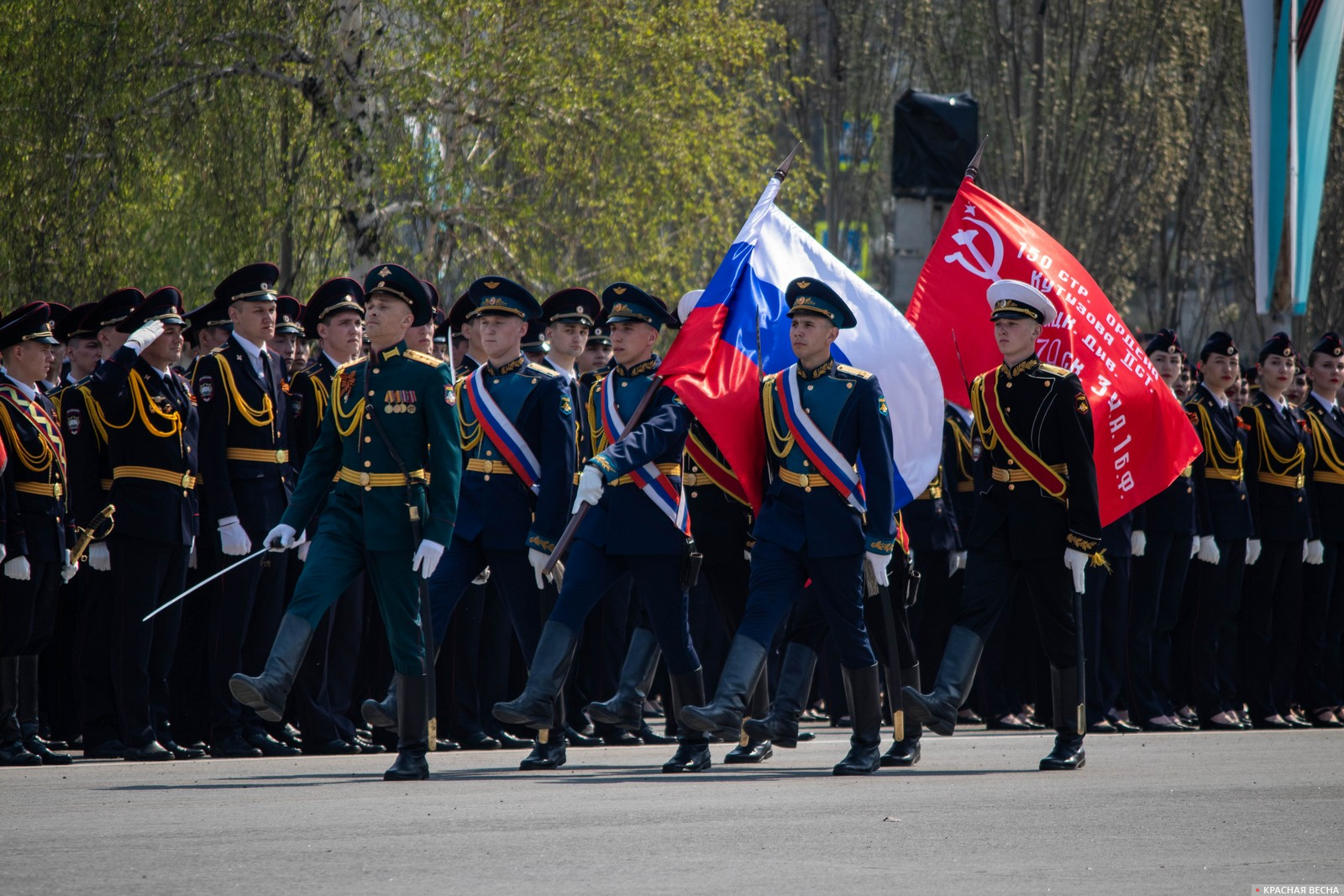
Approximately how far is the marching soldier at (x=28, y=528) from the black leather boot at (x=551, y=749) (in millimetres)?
2347

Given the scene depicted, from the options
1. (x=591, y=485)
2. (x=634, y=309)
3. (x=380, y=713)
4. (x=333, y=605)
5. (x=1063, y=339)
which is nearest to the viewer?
(x=591, y=485)

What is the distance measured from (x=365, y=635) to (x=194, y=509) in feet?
4.67

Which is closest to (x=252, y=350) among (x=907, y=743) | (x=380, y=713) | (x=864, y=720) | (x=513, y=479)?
(x=513, y=479)

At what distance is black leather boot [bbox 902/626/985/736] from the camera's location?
883cm

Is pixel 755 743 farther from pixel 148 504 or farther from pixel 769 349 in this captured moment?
pixel 148 504

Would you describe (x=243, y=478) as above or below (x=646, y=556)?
above

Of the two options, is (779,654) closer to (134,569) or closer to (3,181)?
(134,569)

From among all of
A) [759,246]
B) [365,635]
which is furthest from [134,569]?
[759,246]

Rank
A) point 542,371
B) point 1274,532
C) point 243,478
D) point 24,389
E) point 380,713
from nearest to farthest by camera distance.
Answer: point 380,713, point 542,371, point 243,478, point 24,389, point 1274,532

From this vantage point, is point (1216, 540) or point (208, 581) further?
point (1216, 540)

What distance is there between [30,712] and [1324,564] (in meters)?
→ 8.26

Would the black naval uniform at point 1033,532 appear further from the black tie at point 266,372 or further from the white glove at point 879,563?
the black tie at point 266,372

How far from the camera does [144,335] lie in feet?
31.9

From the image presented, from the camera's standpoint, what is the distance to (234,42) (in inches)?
737
